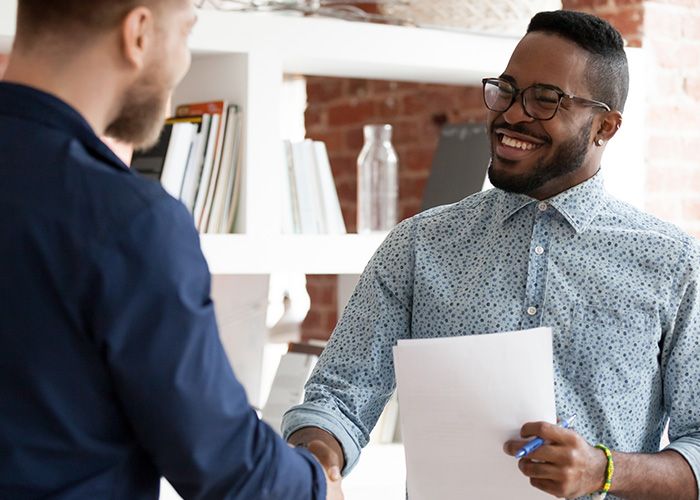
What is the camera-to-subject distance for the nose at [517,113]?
5.77 ft

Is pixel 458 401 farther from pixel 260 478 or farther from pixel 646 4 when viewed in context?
pixel 646 4

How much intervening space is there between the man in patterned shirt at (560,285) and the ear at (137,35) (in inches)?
27.4

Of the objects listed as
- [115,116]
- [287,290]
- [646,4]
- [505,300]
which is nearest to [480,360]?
[505,300]

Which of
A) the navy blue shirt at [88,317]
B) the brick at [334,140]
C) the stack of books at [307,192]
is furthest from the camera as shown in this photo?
the brick at [334,140]

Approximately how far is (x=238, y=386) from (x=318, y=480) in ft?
0.63

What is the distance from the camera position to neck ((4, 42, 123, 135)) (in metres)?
1.24

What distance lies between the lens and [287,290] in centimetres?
426

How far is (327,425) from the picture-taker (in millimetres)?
1716

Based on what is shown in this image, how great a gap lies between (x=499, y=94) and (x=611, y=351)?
45cm

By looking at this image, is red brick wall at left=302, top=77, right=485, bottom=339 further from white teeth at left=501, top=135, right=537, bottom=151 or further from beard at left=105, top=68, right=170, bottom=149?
beard at left=105, top=68, right=170, bottom=149

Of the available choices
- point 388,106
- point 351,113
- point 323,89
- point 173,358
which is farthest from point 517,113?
point 323,89

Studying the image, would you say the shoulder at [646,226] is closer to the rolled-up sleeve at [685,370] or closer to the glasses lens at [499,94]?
the rolled-up sleeve at [685,370]

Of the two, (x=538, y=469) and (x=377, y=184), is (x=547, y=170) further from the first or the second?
(x=377, y=184)

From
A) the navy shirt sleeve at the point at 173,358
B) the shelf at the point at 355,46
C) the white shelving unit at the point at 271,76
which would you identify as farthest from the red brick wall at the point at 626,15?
the navy shirt sleeve at the point at 173,358
